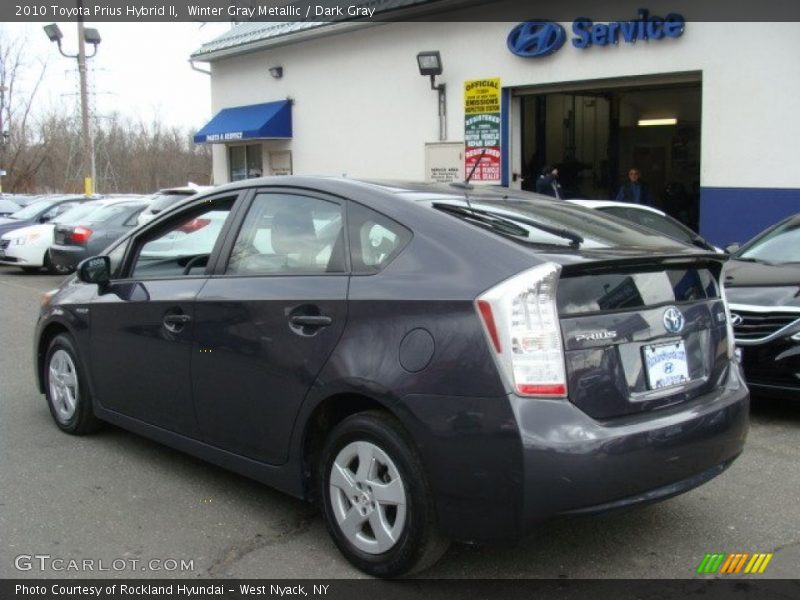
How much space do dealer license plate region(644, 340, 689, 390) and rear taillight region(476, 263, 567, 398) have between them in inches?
17.8

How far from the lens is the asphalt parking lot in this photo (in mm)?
3615

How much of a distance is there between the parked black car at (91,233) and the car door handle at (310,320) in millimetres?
10389

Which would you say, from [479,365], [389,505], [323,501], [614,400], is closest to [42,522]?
[323,501]

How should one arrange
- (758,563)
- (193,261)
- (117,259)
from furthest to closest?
(117,259) < (193,261) < (758,563)

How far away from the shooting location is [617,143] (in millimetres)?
18141

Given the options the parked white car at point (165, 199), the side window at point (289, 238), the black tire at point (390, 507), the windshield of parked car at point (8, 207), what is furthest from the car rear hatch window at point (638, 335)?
the windshield of parked car at point (8, 207)

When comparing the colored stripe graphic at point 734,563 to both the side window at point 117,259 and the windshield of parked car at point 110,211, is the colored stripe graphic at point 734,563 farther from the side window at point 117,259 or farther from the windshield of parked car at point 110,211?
the windshield of parked car at point 110,211

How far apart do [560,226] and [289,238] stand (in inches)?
50.0

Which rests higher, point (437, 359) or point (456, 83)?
point (456, 83)

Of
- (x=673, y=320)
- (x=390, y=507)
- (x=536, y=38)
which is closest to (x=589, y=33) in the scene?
(x=536, y=38)

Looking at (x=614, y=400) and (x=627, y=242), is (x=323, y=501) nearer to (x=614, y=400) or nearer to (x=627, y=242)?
(x=614, y=400)

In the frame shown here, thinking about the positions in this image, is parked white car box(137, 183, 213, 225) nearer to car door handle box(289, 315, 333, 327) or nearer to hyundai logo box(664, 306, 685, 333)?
car door handle box(289, 315, 333, 327)

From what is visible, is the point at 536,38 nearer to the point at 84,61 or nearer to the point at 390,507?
the point at 390,507

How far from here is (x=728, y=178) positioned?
12047 millimetres
